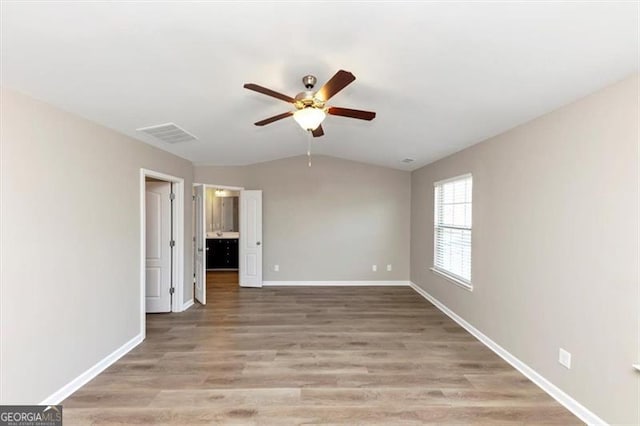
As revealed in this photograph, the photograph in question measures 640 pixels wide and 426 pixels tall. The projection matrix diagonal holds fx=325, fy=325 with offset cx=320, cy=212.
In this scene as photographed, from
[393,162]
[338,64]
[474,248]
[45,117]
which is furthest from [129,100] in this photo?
[393,162]

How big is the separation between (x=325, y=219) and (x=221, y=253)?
311 cm

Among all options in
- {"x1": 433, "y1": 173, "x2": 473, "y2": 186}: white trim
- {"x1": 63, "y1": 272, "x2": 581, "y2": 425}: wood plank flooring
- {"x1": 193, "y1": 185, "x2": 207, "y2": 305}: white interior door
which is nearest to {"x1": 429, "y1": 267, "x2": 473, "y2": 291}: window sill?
{"x1": 63, "y1": 272, "x2": 581, "y2": 425}: wood plank flooring

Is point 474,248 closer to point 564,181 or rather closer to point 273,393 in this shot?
point 564,181

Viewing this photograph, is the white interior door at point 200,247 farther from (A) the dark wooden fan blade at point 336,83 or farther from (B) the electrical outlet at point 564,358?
(B) the electrical outlet at point 564,358

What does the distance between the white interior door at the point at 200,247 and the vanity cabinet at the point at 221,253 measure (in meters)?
2.54

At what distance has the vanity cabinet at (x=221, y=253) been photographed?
27.0 ft

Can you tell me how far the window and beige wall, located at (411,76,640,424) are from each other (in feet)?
1.67

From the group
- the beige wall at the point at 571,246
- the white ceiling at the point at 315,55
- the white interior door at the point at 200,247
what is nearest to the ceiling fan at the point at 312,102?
the white ceiling at the point at 315,55

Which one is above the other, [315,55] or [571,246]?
[315,55]

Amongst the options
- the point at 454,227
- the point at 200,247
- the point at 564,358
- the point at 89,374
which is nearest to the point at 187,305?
the point at 200,247

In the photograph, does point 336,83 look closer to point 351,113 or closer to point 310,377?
point 351,113

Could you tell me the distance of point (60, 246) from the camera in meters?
2.64

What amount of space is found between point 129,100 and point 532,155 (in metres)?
3.60

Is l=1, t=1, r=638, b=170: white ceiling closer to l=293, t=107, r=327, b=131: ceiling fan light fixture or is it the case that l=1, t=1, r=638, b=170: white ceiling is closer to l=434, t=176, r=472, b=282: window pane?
l=293, t=107, r=327, b=131: ceiling fan light fixture
